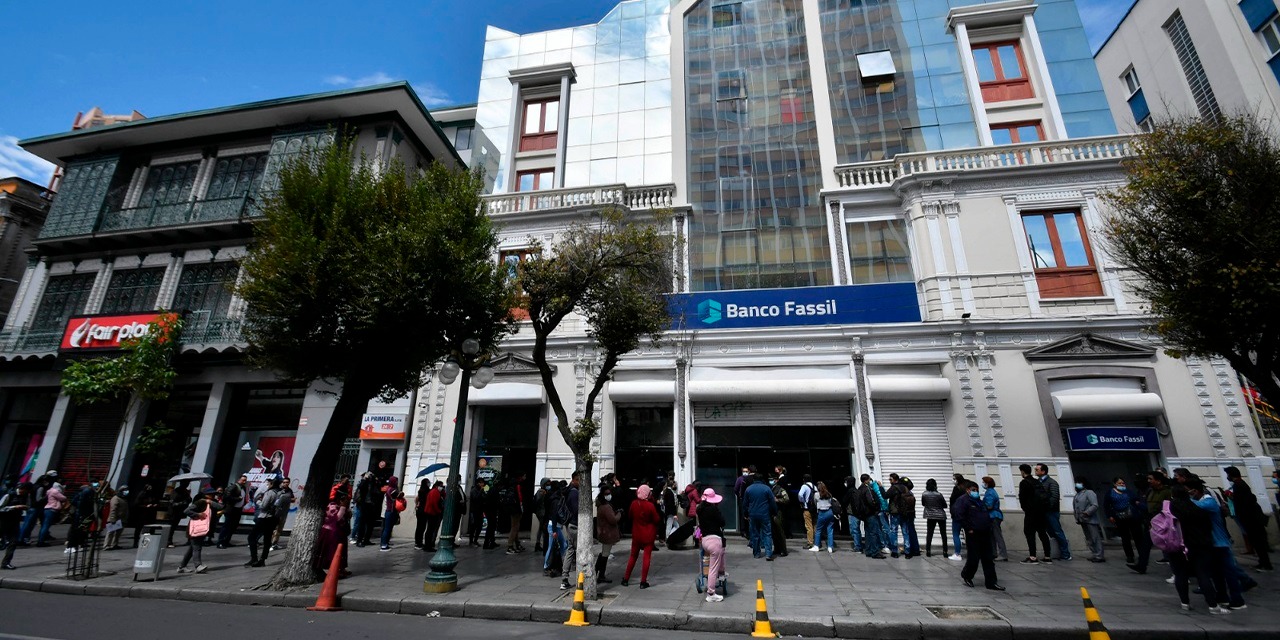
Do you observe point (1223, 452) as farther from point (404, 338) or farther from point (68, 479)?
point (68, 479)

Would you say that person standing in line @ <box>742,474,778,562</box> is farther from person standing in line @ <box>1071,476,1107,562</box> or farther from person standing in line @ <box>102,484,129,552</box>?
person standing in line @ <box>102,484,129,552</box>

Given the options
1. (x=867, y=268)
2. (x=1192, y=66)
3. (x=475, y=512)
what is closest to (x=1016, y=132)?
(x=867, y=268)

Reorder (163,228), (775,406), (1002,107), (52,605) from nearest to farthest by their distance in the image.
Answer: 1. (52,605)
2. (775,406)
3. (1002,107)
4. (163,228)

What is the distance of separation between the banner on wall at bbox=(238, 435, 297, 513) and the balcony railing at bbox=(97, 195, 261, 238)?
788cm

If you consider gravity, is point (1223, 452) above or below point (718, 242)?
below

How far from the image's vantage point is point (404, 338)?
1009 cm

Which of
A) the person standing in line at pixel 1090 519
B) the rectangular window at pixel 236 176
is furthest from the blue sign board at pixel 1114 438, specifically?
the rectangular window at pixel 236 176

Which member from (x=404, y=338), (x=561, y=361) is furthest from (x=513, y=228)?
(x=404, y=338)

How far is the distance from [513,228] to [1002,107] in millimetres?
16969

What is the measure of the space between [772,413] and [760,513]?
14.0 feet

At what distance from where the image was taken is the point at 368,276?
29.3 ft

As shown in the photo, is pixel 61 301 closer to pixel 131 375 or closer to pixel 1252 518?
pixel 131 375

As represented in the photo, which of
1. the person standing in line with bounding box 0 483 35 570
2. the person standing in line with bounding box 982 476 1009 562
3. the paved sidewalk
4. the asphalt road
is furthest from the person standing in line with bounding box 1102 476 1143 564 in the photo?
the person standing in line with bounding box 0 483 35 570

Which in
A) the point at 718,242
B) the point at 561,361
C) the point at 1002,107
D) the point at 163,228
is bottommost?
the point at 561,361
